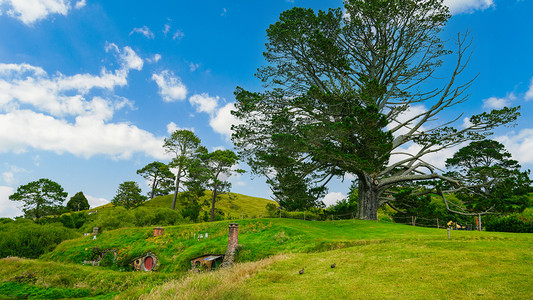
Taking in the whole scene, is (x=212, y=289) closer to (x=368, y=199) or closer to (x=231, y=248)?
(x=231, y=248)

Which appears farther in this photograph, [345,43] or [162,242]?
[345,43]

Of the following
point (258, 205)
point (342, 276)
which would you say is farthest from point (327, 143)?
point (258, 205)

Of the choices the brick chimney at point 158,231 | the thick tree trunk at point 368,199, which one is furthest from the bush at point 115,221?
the thick tree trunk at point 368,199

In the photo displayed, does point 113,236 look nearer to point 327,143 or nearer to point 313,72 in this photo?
point 327,143

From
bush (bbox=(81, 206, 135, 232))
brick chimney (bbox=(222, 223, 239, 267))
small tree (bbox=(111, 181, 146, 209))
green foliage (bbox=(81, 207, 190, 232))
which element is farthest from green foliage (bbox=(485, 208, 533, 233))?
small tree (bbox=(111, 181, 146, 209))

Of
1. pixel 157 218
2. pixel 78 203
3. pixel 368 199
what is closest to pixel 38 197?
pixel 78 203

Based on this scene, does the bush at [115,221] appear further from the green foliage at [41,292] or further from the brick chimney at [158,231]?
the green foliage at [41,292]

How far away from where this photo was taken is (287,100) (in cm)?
2747

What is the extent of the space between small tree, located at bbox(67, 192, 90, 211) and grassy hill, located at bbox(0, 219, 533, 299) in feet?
157

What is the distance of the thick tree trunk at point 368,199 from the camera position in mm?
29016

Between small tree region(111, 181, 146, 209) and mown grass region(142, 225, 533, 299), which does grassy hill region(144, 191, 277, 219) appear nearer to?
small tree region(111, 181, 146, 209)

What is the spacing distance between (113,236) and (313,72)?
2682 cm

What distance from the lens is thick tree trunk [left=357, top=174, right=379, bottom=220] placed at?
95.2 ft

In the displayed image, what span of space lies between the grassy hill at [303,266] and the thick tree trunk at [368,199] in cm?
224
